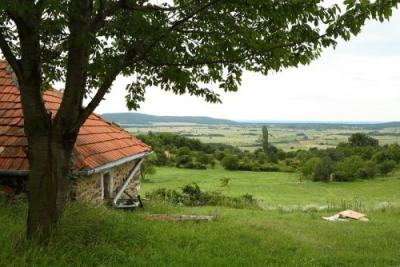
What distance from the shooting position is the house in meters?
9.59

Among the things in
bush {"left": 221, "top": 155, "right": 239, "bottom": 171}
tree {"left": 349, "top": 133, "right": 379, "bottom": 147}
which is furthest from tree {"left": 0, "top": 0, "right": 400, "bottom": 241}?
tree {"left": 349, "top": 133, "right": 379, "bottom": 147}

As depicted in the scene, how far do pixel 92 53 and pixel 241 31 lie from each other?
108 inches

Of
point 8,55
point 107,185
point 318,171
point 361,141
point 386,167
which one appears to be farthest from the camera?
point 361,141

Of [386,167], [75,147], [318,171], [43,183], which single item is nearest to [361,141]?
[386,167]

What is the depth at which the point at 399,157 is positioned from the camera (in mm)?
65188

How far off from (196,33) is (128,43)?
1201 millimetres

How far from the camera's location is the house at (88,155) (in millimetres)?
9586

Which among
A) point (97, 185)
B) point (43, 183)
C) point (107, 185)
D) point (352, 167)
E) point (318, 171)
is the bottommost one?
point (318, 171)

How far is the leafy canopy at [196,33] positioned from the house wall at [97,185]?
265cm

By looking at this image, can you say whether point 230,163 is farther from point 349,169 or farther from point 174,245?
point 174,245

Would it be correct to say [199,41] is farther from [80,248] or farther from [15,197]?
[15,197]

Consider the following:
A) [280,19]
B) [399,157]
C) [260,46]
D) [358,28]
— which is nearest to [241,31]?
[260,46]

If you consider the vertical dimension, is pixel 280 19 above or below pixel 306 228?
above

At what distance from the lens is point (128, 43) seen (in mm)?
7730
